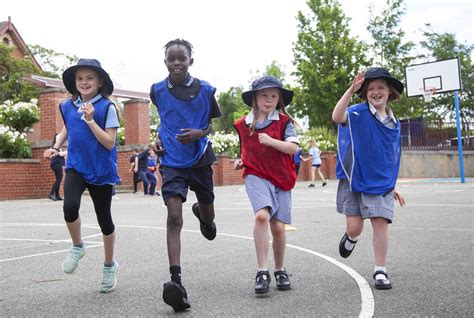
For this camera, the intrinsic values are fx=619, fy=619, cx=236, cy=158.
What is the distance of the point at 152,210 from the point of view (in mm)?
14422

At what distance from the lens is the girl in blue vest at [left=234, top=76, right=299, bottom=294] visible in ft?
16.7

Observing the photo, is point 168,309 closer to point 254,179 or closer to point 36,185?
point 254,179

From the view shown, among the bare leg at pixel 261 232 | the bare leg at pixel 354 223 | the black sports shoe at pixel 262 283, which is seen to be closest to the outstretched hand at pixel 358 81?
the bare leg at pixel 354 223

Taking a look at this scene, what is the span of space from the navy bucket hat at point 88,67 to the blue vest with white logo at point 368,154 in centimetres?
212

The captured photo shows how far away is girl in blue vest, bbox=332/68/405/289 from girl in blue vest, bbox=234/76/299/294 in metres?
0.49

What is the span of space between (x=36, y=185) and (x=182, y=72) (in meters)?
16.5

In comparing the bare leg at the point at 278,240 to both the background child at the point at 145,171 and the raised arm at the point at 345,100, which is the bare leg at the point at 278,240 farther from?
the background child at the point at 145,171

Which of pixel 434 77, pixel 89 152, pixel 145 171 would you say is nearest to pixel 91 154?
pixel 89 152

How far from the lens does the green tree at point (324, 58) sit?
148 ft

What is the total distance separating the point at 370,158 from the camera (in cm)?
530

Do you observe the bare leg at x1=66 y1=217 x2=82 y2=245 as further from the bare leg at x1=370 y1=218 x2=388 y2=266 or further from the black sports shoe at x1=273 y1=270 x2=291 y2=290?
the bare leg at x1=370 y1=218 x2=388 y2=266

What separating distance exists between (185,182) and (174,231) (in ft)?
1.55

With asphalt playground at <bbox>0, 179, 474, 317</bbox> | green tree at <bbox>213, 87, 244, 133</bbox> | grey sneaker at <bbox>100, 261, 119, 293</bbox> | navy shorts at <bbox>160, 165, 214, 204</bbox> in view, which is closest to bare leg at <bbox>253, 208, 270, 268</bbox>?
asphalt playground at <bbox>0, 179, 474, 317</bbox>

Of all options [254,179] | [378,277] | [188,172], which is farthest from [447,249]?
[188,172]
